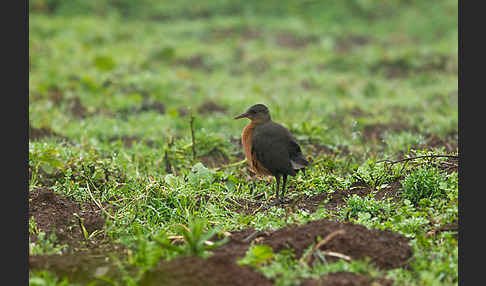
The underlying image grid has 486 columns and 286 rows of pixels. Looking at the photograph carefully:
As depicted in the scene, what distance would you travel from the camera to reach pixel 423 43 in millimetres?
14445

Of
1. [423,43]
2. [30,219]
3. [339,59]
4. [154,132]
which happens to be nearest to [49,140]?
[154,132]

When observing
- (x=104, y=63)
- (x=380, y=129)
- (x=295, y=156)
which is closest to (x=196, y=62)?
(x=104, y=63)

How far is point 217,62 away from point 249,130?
7.23 m

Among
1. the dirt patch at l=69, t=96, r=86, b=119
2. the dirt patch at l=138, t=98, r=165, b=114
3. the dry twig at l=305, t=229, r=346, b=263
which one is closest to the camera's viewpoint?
the dry twig at l=305, t=229, r=346, b=263

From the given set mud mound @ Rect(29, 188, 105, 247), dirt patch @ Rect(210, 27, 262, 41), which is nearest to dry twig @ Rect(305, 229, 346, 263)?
mud mound @ Rect(29, 188, 105, 247)

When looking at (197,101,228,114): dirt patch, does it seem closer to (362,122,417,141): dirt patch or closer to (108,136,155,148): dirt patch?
(108,136,155,148): dirt patch

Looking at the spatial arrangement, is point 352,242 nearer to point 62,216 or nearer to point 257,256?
point 257,256

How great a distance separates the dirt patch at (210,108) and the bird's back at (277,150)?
13.2 feet

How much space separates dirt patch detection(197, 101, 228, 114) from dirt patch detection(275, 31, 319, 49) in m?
5.07

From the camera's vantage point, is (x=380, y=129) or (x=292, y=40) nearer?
(x=380, y=129)

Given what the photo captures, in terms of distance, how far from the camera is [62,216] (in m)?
4.62

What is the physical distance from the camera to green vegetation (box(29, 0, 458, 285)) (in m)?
4.22

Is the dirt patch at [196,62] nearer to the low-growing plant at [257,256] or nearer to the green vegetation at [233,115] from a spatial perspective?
the green vegetation at [233,115]

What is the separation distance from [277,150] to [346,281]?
182 cm
